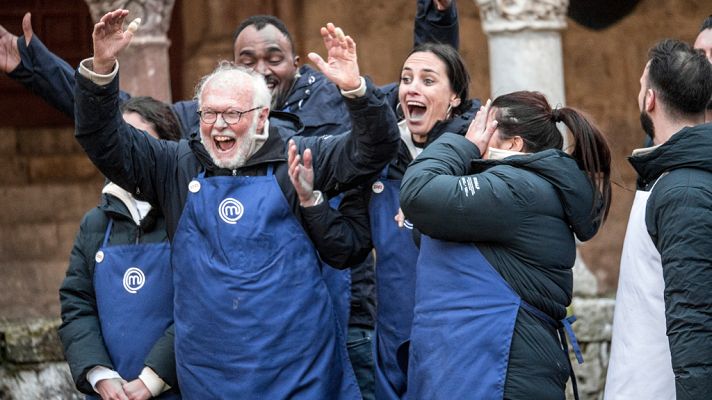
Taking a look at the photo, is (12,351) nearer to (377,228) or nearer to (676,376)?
(377,228)

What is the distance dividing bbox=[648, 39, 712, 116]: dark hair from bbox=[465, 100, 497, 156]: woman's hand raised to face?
1.66 ft

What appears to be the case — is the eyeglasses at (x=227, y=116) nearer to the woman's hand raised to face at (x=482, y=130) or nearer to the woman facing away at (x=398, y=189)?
the woman facing away at (x=398, y=189)

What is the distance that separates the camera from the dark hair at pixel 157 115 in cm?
537

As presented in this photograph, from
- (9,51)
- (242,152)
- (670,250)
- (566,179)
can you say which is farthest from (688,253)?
(9,51)

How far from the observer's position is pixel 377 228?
16.4ft

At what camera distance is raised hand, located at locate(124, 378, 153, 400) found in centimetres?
493

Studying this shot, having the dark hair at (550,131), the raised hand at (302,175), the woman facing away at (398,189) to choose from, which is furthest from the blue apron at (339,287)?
the dark hair at (550,131)

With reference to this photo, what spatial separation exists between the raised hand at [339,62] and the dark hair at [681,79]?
0.95m

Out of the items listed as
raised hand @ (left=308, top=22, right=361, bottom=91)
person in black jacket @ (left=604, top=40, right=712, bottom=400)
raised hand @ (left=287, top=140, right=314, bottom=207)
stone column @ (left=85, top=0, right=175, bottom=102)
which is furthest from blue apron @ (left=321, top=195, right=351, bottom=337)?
stone column @ (left=85, top=0, right=175, bottom=102)

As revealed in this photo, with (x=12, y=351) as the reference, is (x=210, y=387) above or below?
above

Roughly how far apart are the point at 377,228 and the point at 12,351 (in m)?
4.24

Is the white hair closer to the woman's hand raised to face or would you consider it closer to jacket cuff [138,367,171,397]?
the woman's hand raised to face

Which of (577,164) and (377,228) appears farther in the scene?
(377,228)

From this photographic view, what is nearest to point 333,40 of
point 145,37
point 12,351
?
point 145,37
